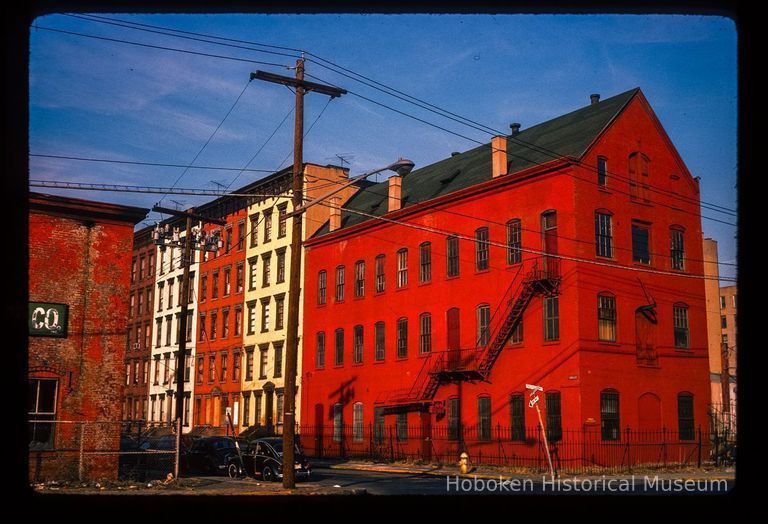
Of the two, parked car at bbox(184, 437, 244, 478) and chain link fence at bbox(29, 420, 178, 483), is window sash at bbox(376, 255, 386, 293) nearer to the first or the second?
parked car at bbox(184, 437, 244, 478)

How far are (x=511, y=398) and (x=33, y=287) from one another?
58.9ft

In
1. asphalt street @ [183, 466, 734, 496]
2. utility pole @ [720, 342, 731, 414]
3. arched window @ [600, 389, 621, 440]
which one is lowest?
asphalt street @ [183, 466, 734, 496]

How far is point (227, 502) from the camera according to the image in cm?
523

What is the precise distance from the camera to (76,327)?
20.5m

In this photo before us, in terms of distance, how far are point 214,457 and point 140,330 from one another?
1285 inches

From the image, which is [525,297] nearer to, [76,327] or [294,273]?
[294,273]

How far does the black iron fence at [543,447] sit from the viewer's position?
92.4 feet

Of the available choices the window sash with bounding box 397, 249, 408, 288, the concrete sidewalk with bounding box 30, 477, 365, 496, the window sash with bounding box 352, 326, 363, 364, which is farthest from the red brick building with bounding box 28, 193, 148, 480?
the window sash with bounding box 352, 326, 363, 364

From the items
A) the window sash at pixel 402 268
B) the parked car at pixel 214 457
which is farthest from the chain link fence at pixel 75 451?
the window sash at pixel 402 268

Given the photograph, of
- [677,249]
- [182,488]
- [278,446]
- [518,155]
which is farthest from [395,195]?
[182,488]

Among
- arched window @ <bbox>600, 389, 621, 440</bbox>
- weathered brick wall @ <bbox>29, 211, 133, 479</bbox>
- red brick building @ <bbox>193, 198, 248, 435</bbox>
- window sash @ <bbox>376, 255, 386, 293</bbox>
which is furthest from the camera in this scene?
red brick building @ <bbox>193, 198, 248, 435</bbox>

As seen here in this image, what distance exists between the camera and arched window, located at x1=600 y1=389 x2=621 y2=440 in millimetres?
28812

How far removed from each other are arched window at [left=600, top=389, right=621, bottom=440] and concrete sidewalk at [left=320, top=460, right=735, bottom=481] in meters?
1.67

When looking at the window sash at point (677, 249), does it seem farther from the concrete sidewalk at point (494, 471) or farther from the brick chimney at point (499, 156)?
the concrete sidewalk at point (494, 471)
